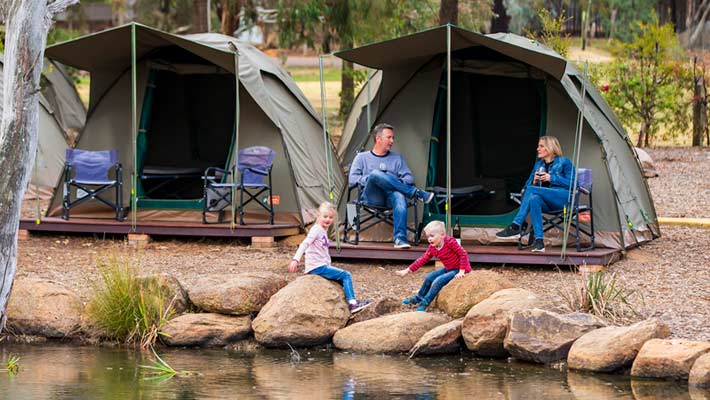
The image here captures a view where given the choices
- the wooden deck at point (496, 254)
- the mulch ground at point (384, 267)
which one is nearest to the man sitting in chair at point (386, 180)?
the wooden deck at point (496, 254)

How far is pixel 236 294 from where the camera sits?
28.3 ft

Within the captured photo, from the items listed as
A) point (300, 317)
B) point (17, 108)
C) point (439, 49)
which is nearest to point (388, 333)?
point (300, 317)

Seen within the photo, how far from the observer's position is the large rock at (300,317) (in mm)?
8398

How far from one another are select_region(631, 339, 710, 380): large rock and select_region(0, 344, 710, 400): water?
0.07 meters

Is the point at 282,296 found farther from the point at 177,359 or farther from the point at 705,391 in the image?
the point at 705,391

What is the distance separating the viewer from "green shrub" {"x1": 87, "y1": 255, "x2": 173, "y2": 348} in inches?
335

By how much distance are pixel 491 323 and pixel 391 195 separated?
8.45 feet

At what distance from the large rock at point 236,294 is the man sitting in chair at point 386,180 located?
1.75 m

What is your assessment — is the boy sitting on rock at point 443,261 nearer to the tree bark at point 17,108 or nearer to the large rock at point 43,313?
the large rock at point 43,313

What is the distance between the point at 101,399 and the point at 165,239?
15.3 ft

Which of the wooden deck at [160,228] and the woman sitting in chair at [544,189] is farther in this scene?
the wooden deck at [160,228]

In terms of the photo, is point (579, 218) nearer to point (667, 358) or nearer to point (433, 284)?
point (433, 284)

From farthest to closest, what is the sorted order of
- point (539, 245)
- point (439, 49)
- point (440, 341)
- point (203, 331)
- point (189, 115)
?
1. point (189, 115)
2. point (439, 49)
3. point (539, 245)
4. point (203, 331)
5. point (440, 341)

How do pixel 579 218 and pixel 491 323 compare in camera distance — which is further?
pixel 579 218
